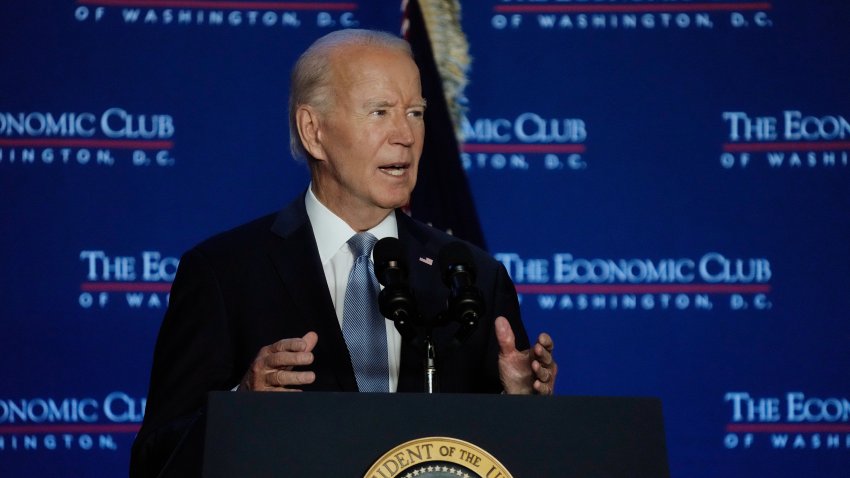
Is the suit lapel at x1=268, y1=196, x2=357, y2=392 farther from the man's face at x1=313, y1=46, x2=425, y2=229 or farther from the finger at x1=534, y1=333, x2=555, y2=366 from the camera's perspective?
the finger at x1=534, y1=333, x2=555, y2=366

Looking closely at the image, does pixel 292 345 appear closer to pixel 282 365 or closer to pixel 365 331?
pixel 282 365

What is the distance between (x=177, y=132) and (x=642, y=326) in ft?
5.21

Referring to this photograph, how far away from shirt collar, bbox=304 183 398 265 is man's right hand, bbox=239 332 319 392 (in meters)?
0.63

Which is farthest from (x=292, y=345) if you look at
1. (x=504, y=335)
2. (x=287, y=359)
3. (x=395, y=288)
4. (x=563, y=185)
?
(x=563, y=185)

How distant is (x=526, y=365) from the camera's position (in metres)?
2.06

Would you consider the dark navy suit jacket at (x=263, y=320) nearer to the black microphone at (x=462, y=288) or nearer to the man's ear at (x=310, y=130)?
the man's ear at (x=310, y=130)

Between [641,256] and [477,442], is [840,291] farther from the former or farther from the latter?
[477,442]

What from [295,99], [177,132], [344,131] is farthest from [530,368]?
[177,132]

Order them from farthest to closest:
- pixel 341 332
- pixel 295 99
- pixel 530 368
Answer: pixel 295 99 → pixel 341 332 → pixel 530 368

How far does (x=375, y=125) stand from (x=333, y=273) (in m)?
0.30

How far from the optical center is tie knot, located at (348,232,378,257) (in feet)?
8.02

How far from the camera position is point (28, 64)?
12.7 ft

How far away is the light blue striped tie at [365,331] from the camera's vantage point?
2332 mm

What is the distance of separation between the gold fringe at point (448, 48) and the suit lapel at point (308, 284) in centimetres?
154
